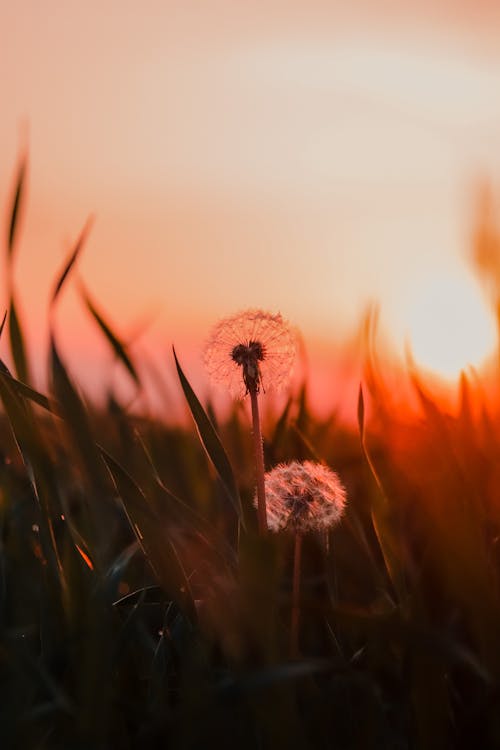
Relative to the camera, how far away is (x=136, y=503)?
4.46ft

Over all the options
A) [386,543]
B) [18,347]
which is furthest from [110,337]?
[386,543]

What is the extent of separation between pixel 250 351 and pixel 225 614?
1.95ft

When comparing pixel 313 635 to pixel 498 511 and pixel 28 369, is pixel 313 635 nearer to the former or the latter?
pixel 498 511

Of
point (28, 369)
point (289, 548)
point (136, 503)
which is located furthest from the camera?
point (289, 548)

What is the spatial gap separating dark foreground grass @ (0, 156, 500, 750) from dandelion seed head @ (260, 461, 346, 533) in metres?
0.06

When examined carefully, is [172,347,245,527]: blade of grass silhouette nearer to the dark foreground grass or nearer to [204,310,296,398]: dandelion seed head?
the dark foreground grass

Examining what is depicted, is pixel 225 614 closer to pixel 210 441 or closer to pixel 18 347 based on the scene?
pixel 210 441

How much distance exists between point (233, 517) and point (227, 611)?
3.94ft

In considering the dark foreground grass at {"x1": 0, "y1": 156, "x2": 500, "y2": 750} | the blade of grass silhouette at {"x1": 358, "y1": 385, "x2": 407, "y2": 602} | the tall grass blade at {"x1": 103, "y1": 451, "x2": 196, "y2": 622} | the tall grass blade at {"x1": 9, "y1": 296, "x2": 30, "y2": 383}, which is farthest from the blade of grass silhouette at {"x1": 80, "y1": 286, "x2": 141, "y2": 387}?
the blade of grass silhouette at {"x1": 358, "y1": 385, "x2": 407, "y2": 602}

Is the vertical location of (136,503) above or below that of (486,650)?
above

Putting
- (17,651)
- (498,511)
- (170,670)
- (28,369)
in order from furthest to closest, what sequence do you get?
1. (498,511)
2. (28,369)
3. (170,670)
4. (17,651)

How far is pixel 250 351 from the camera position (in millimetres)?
1635

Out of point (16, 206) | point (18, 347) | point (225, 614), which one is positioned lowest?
point (225, 614)

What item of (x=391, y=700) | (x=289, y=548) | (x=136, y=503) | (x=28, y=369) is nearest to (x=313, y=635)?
(x=391, y=700)
